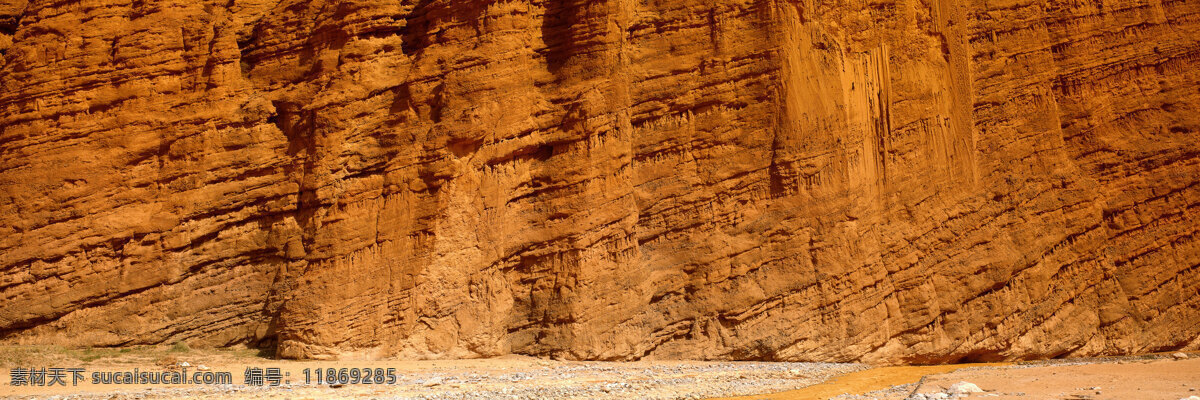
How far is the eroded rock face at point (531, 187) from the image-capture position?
15469 mm

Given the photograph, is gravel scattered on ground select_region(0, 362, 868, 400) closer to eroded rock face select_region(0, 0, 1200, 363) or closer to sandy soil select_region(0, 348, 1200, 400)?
Answer: sandy soil select_region(0, 348, 1200, 400)

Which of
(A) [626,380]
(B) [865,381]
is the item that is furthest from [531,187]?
(B) [865,381]

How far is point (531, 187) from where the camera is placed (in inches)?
655

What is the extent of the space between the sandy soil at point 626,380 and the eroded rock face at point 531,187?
0.83 meters

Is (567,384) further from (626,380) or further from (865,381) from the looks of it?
(865,381)

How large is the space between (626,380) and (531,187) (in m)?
4.12

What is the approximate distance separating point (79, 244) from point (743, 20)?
10800 mm

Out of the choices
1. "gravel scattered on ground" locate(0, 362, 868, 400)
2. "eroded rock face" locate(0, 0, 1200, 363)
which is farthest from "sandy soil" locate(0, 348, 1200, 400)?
"eroded rock face" locate(0, 0, 1200, 363)

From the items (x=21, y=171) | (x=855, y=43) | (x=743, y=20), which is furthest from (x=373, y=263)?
(x=855, y=43)

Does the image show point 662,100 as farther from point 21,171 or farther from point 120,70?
point 21,171

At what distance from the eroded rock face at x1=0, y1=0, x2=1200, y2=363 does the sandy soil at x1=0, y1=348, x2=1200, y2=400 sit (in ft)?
2.73

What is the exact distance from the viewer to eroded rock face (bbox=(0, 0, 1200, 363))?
50.8ft

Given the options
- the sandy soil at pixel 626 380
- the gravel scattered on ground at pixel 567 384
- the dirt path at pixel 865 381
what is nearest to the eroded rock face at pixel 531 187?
the dirt path at pixel 865 381

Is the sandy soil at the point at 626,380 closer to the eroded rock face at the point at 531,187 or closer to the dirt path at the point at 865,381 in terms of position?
the dirt path at the point at 865,381
